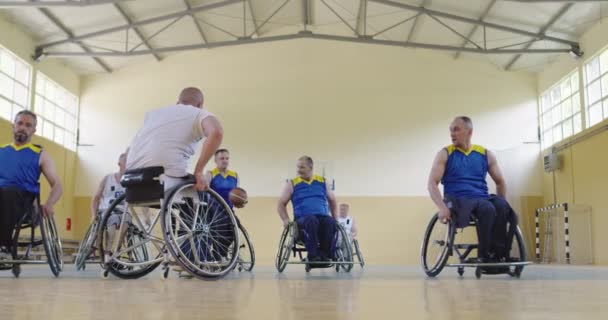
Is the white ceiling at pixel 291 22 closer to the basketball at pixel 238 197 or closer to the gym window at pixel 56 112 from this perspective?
the gym window at pixel 56 112

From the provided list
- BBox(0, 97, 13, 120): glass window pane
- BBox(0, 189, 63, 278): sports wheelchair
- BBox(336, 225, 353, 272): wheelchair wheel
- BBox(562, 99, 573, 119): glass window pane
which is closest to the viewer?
BBox(0, 189, 63, 278): sports wheelchair

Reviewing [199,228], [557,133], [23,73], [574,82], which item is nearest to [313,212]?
A: [199,228]

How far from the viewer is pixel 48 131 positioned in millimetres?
10398

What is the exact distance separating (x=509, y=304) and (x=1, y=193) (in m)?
2.83

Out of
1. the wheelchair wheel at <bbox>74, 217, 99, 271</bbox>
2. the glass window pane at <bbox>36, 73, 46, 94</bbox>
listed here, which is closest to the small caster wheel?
the wheelchair wheel at <bbox>74, 217, 99, 271</bbox>

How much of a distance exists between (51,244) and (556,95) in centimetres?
965

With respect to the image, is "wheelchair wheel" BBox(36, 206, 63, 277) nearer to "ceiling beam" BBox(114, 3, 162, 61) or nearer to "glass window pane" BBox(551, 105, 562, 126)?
"ceiling beam" BBox(114, 3, 162, 61)

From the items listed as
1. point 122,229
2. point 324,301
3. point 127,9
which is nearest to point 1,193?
point 122,229

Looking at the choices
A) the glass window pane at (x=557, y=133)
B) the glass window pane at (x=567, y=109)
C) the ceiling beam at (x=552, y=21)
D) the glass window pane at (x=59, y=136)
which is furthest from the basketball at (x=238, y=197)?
the glass window pane at (x=557, y=133)

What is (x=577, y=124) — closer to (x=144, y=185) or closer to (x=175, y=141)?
(x=175, y=141)

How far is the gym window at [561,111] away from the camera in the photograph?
999 centimetres

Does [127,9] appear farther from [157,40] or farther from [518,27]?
[518,27]

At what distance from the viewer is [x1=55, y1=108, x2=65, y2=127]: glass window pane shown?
1071cm

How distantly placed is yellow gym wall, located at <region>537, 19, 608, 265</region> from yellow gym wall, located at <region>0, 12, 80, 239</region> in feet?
28.5
